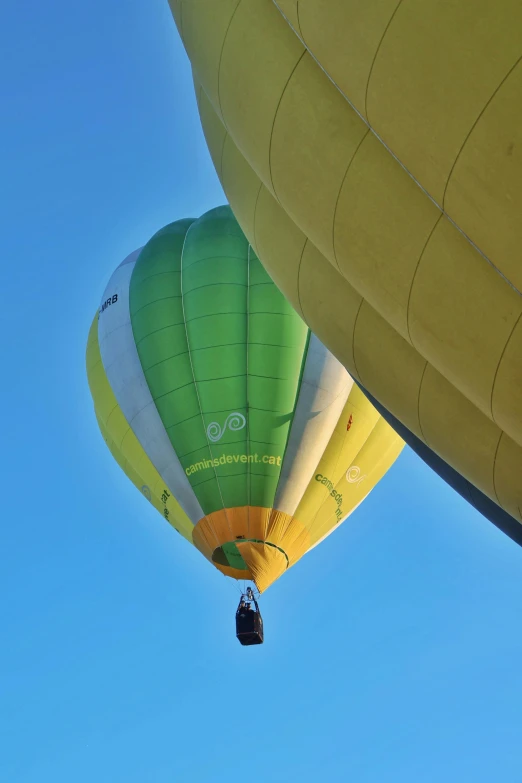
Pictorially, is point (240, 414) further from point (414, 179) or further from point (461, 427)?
point (414, 179)

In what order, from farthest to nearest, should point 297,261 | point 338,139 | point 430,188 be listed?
1. point 297,261
2. point 338,139
3. point 430,188

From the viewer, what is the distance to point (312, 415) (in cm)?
1259

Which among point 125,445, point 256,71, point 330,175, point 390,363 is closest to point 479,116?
point 330,175

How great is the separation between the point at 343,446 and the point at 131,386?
2.87 meters

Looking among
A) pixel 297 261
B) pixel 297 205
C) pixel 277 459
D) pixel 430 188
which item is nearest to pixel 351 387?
pixel 277 459

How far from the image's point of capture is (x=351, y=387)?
12.7m

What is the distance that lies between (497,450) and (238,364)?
6.88m

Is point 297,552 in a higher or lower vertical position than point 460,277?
higher

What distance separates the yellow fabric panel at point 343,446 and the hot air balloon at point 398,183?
6014 mm

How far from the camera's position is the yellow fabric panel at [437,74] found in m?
3.88

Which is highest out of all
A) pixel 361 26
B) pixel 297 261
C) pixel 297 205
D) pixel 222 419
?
pixel 222 419

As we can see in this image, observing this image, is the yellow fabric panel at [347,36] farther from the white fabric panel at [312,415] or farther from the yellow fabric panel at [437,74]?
the white fabric panel at [312,415]

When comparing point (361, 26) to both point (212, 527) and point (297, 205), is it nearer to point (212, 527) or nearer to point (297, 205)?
point (297, 205)

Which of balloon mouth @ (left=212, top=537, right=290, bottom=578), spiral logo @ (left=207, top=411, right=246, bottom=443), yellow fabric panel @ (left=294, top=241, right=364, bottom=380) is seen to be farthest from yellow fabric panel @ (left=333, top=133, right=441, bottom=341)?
balloon mouth @ (left=212, top=537, right=290, bottom=578)
